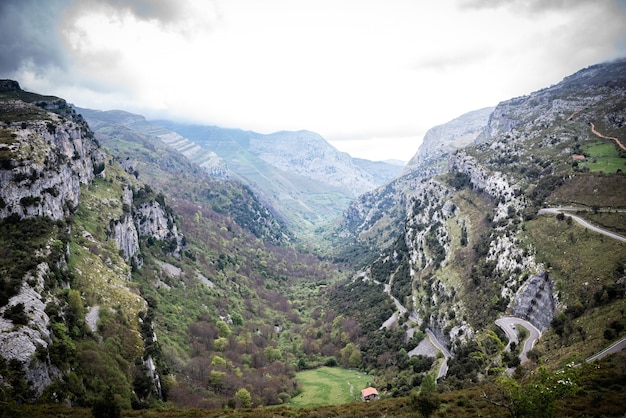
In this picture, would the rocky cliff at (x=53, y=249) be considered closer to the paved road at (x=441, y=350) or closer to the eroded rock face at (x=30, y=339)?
the eroded rock face at (x=30, y=339)

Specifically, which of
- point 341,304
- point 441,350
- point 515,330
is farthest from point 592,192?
point 341,304

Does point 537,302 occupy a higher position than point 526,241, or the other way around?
point 526,241

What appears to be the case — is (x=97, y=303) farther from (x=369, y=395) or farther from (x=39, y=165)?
(x=369, y=395)

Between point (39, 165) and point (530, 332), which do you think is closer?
point (530, 332)

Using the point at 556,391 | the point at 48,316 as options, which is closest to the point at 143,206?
the point at 48,316

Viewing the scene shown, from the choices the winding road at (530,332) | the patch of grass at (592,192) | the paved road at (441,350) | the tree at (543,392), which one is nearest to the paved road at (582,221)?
the winding road at (530,332)

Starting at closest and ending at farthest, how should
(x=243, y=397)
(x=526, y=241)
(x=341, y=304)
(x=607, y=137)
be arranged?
(x=243, y=397) < (x=526, y=241) < (x=607, y=137) < (x=341, y=304)
